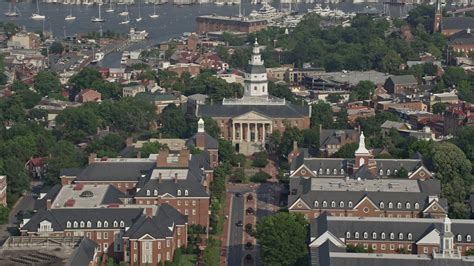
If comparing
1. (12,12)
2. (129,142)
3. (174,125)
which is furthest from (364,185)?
(12,12)

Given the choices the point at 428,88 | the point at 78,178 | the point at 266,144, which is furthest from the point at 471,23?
the point at 78,178

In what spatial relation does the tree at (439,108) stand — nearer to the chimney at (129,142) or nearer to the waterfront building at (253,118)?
the waterfront building at (253,118)

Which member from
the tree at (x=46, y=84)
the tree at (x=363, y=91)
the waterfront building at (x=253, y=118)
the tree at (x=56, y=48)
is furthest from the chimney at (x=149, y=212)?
the tree at (x=56, y=48)

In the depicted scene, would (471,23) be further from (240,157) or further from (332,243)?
(332,243)

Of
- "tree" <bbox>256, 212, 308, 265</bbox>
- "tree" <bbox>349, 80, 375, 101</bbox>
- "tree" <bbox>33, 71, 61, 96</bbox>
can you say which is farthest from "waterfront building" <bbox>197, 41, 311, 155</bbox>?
"tree" <bbox>256, 212, 308, 265</bbox>

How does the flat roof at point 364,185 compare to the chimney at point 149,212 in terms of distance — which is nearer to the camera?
the chimney at point 149,212

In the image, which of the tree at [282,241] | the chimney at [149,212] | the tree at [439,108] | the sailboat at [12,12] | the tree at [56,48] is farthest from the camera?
the sailboat at [12,12]
